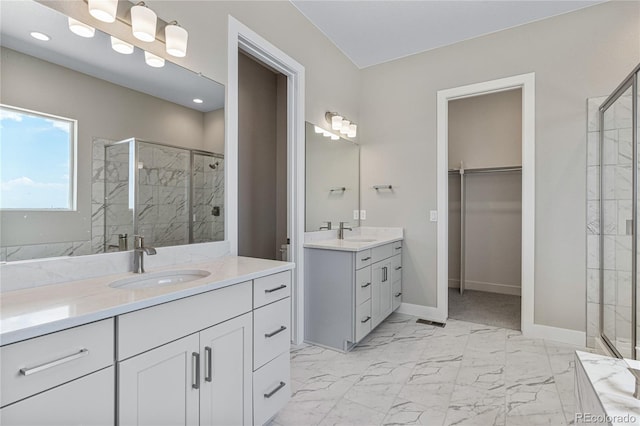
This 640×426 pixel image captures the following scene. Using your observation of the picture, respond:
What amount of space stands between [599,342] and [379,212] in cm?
219

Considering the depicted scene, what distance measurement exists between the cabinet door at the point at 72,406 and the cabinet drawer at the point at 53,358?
0.02m

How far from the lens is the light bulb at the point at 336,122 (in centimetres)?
306

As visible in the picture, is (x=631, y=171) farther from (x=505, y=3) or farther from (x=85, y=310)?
(x=85, y=310)

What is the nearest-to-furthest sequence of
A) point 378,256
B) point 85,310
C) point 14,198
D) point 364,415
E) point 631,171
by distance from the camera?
point 85,310 → point 14,198 → point 364,415 → point 631,171 → point 378,256

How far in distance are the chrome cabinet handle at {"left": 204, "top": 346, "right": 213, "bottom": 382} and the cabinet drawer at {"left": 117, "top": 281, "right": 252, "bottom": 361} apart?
10 cm

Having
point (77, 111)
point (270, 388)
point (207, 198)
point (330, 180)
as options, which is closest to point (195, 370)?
point (270, 388)

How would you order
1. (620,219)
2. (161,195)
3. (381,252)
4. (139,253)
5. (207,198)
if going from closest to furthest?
1. (139,253)
2. (161,195)
3. (207,198)
4. (620,219)
5. (381,252)

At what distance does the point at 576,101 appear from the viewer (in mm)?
2605

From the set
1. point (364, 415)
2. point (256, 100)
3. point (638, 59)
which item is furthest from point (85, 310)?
point (638, 59)

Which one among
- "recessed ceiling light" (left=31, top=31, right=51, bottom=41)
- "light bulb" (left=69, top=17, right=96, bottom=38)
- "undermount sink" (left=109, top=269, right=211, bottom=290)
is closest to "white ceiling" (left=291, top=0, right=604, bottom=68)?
"light bulb" (left=69, top=17, right=96, bottom=38)

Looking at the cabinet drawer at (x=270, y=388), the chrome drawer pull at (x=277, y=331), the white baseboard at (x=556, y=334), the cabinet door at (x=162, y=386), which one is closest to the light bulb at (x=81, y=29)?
the cabinet door at (x=162, y=386)

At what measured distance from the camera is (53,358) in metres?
0.80

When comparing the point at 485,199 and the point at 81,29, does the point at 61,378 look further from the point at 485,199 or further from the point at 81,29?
the point at 485,199

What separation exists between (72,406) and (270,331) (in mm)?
811
